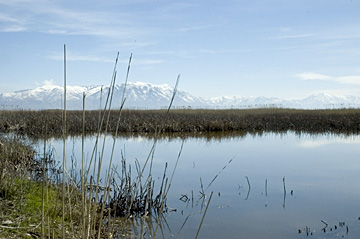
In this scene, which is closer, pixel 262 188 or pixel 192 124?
pixel 262 188

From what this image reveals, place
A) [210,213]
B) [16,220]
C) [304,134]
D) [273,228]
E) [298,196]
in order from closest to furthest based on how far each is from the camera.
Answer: [16,220]
[273,228]
[210,213]
[298,196]
[304,134]

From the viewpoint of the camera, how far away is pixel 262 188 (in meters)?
9.48

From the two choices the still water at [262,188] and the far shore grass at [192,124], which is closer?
the still water at [262,188]

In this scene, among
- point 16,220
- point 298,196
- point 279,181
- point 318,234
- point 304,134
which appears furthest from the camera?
point 304,134

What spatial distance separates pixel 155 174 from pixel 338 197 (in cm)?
448

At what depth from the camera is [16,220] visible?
508 cm

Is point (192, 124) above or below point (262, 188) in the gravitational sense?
above

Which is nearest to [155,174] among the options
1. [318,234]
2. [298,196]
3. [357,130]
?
[298,196]

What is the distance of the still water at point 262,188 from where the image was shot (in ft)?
21.9

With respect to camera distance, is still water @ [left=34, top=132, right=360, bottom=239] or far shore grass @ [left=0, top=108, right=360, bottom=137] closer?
still water @ [left=34, top=132, right=360, bottom=239]

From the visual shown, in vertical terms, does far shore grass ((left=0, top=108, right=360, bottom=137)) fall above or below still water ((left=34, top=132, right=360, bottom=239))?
above

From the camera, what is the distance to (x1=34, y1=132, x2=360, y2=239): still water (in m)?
6.66

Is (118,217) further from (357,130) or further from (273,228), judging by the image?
(357,130)

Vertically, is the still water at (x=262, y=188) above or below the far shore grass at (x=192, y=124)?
below
